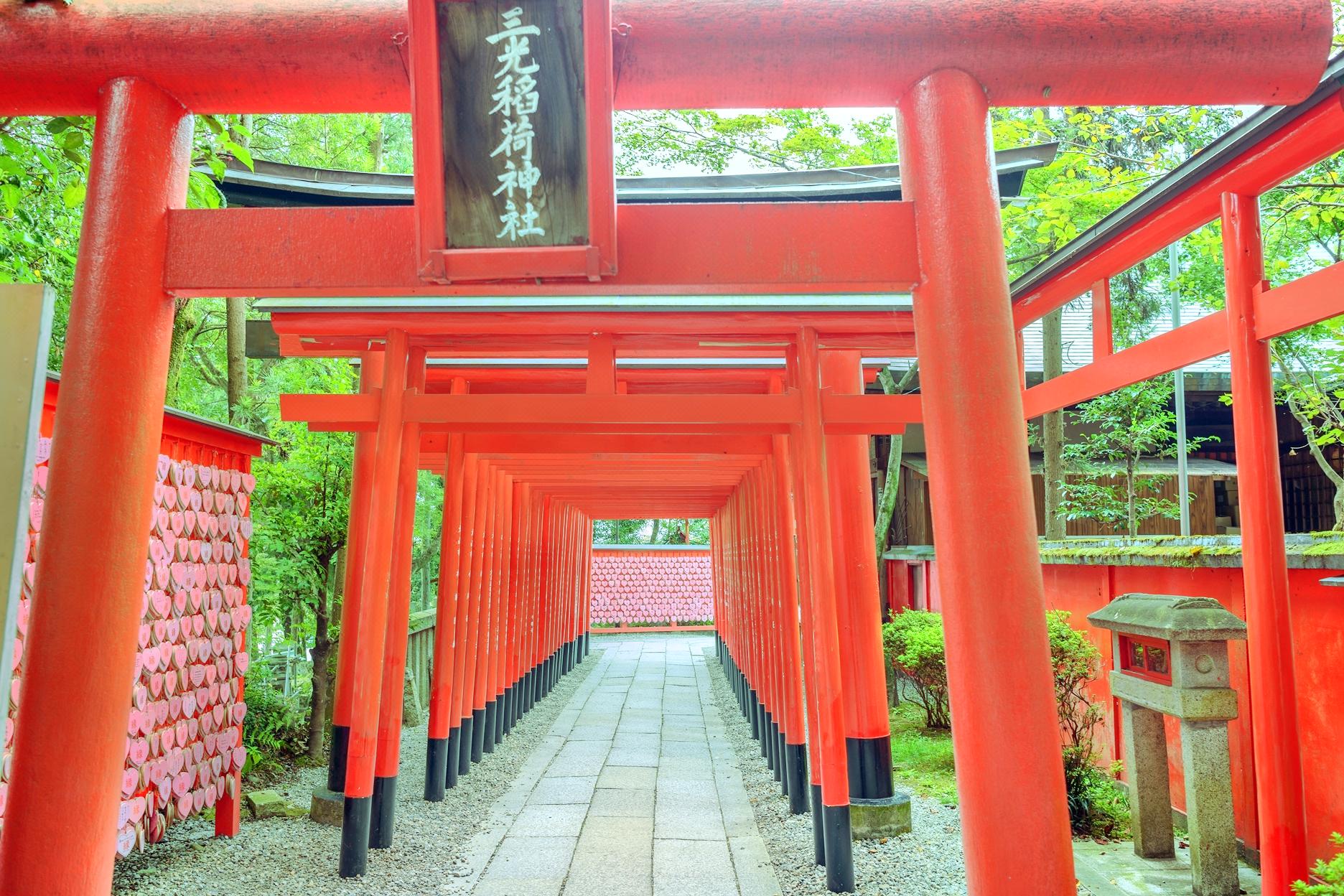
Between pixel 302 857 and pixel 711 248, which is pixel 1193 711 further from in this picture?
pixel 302 857

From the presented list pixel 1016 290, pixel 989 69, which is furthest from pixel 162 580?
pixel 1016 290

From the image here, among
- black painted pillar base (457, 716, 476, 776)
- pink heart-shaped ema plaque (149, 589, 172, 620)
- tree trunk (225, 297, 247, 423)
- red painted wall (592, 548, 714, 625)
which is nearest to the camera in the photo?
pink heart-shaped ema plaque (149, 589, 172, 620)

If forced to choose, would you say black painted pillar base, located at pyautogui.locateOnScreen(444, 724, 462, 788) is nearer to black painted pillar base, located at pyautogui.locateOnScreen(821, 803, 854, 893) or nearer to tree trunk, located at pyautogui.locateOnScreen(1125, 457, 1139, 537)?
black painted pillar base, located at pyautogui.locateOnScreen(821, 803, 854, 893)

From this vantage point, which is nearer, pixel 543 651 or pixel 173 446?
pixel 173 446

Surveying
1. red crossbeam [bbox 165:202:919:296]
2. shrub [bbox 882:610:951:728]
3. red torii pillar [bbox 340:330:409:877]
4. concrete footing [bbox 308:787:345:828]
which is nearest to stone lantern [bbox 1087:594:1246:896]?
shrub [bbox 882:610:951:728]

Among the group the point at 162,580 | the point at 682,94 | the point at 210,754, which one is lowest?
the point at 210,754

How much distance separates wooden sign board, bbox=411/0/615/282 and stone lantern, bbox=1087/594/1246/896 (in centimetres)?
365

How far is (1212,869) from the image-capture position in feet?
15.0

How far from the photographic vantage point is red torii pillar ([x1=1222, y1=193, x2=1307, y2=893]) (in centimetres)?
369

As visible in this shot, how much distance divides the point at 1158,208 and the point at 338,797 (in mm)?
6157

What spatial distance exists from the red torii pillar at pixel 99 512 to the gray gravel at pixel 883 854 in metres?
3.65

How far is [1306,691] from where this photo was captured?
477cm

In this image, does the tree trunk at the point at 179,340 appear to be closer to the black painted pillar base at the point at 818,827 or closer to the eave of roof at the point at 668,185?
the eave of roof at the point at 668,185

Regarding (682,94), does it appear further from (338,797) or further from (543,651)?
(543,651)
